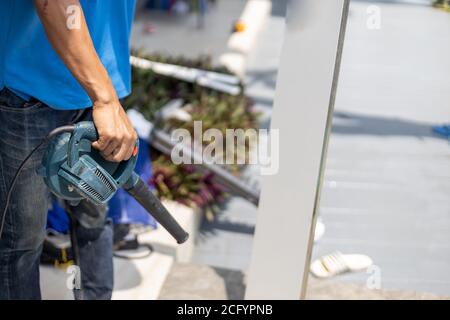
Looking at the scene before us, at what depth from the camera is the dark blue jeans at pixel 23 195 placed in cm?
206

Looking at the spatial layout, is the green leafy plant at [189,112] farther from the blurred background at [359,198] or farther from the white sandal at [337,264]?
the white sandal at [337,264]

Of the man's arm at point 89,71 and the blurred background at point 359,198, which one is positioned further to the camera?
the blurred background at point 359,198

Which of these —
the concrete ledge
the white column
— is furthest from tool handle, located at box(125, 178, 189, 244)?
the concrete ledge

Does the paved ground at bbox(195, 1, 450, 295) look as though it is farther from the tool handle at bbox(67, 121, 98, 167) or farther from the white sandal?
the tool handle at bbox(67, 121, 98, 167)

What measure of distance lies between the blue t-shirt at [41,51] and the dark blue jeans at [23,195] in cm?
5

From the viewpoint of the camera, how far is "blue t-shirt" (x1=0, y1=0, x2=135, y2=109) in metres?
1.98

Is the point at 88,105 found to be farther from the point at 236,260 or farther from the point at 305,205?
the point at 236,260

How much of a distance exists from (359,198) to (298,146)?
48 centimetres

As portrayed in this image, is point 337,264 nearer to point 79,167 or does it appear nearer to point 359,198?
point 359,198

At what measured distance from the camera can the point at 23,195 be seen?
2.12 metres

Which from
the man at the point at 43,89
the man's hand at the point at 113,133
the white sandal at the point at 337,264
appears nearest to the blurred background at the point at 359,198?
the white sandal at the point at 337,264

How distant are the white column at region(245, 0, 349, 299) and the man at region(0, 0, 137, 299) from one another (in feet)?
1.72
